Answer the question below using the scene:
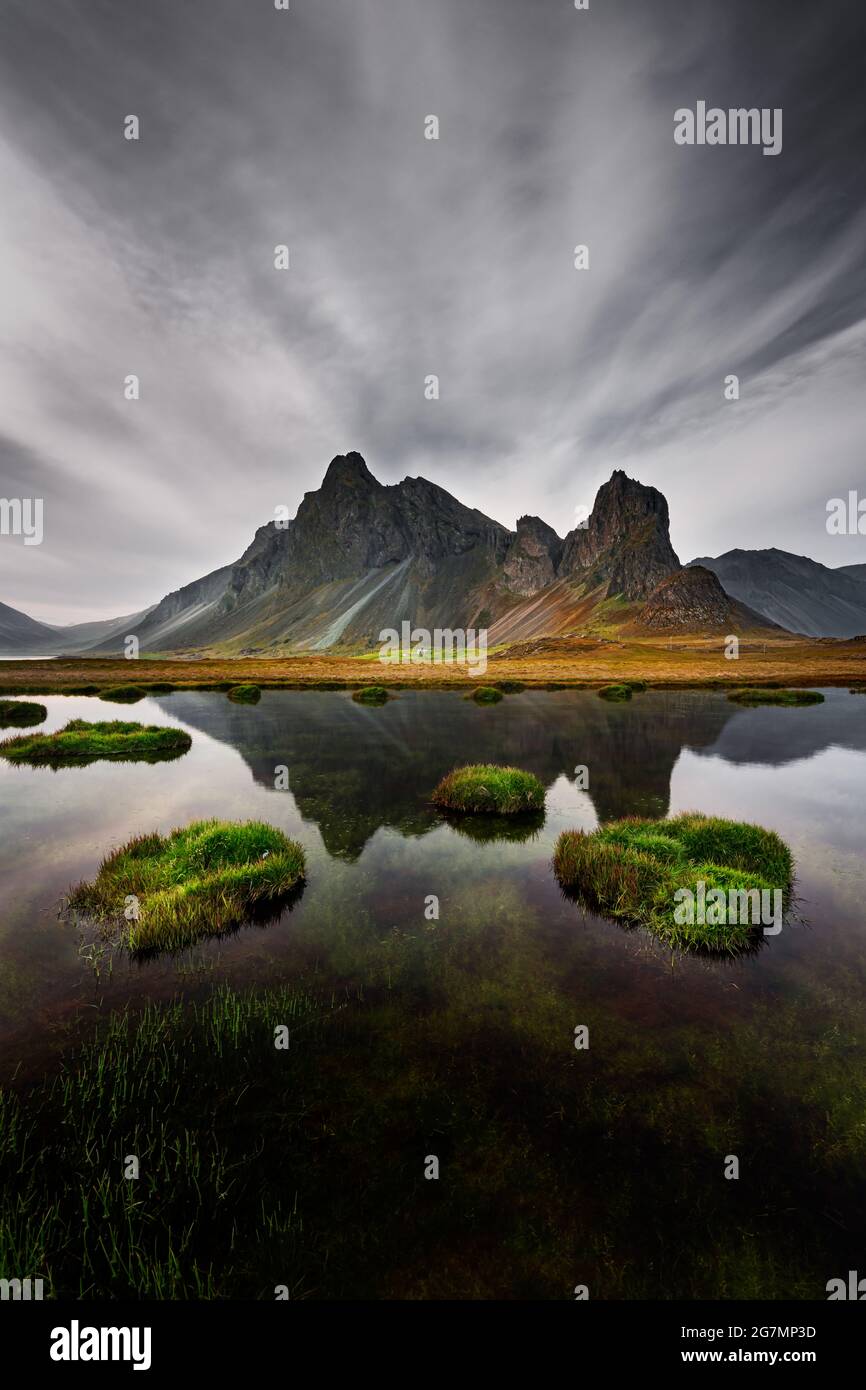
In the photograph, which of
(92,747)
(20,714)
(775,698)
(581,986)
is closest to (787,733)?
(775,698)

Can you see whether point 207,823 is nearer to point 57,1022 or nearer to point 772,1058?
point 57,1022

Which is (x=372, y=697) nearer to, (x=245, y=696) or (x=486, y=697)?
(x=486, y=697)

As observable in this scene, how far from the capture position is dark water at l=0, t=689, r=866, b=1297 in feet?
18.4

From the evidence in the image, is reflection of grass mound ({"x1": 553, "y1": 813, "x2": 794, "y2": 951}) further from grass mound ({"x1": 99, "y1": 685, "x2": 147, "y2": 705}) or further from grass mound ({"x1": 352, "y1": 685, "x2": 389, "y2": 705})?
grass mound ({"x1": 99, "y1": 685, "x2": 147, "y2": 705})

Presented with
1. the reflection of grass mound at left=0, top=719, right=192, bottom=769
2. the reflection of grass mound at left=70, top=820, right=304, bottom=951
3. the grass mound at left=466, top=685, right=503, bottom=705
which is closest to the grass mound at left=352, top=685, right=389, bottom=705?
the grass mound at left=466, top=685, right=503, bottom=705

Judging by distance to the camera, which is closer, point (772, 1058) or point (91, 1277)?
point (91, 1277)

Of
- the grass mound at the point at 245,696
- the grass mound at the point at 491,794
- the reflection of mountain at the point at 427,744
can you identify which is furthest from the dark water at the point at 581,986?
the grass mound at the point at 245,696

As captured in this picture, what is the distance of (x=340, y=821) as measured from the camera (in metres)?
20.2

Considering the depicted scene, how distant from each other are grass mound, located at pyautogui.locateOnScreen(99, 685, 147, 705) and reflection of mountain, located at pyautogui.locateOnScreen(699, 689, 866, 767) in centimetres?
7195

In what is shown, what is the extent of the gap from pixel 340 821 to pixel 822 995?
15665mm

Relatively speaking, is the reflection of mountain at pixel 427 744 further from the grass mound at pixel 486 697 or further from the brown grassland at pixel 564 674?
the brown grassland at pixel 564 674
